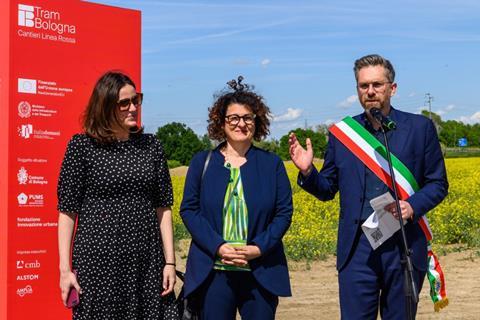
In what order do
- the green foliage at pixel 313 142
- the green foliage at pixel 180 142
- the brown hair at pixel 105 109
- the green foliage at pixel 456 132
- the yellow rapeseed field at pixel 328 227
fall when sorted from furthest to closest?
the green foliage at pixel 456 132 < the green foliage at pixel 180 142 < the green foliage at pixel 313 142 < the yellow rapeseed field at pixel 328 227 < the brown hair at pixel 105 109

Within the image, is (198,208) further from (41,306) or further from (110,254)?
(41,306)

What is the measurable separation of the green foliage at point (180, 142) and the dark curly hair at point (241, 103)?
4293 centimetres

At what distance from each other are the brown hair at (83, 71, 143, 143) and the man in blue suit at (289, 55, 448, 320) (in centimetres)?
97

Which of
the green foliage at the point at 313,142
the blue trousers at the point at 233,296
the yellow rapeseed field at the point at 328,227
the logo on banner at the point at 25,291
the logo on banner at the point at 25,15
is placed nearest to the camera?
the blue trousers at the point at 233,296

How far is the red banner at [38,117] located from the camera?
558cm

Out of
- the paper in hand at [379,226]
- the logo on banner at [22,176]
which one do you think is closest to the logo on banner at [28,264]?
the logo on banner at [22,176]

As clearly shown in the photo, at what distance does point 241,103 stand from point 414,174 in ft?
3.36

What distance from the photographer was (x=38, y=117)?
5699 millimetres

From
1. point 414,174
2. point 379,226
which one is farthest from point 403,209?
point 414,174

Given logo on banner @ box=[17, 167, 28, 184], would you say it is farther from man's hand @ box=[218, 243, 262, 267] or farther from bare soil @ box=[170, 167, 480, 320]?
bare soil @ box=[170, 167, 480, 320]

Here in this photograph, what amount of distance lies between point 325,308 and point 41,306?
12.3 ft

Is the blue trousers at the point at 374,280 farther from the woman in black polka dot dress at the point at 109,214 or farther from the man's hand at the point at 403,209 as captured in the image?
the woman in black polka dot dress at the point at 109,214

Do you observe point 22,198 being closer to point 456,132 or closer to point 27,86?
point 27,86

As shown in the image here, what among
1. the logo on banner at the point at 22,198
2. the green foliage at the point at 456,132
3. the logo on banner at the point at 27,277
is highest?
the green foliage at the point at 456,132
